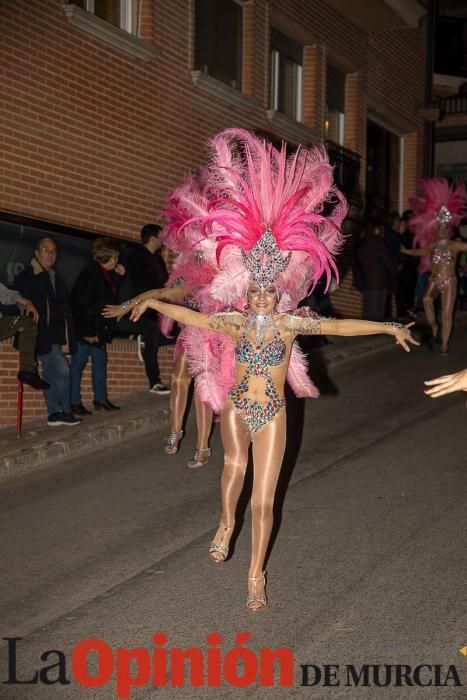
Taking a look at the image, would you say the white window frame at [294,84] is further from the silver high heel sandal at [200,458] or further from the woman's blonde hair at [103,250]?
the silver high heel sandal at [200,458]

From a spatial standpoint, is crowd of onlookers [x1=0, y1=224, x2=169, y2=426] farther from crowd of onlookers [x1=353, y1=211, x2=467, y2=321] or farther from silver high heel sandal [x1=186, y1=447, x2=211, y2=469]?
crowd of onlookers [x1=353, y1=211, x2=467, y2=321]

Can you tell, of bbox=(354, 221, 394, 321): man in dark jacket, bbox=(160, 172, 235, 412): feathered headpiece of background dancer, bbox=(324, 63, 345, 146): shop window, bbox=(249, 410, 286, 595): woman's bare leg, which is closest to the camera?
bbox=(249, 410, 286, 595): woman's bare leg

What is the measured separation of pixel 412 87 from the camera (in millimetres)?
23578

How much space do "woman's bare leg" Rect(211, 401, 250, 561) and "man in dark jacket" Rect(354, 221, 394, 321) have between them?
10.6 m

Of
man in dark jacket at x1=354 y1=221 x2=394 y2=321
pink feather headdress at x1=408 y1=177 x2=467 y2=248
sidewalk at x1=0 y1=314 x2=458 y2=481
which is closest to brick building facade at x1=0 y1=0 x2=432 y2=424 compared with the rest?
sidewalk at x1=0 y1=314 x2=458 y2=481

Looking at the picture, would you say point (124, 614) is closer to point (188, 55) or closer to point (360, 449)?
point (360, 449)

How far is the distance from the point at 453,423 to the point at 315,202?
190 inches

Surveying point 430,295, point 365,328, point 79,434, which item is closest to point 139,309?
point 365,328

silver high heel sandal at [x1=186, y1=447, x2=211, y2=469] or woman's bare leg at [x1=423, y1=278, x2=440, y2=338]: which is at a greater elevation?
woman's bare leg at [x1=423, y1=278, x2=440, y2=338]

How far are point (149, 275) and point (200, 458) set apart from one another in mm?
3399

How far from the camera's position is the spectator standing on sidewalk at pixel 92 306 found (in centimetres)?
1103

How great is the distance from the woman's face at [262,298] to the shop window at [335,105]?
13971 mm

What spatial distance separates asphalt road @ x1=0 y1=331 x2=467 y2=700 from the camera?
5.29 metres

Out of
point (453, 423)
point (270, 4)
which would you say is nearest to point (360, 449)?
point (453, 423)
